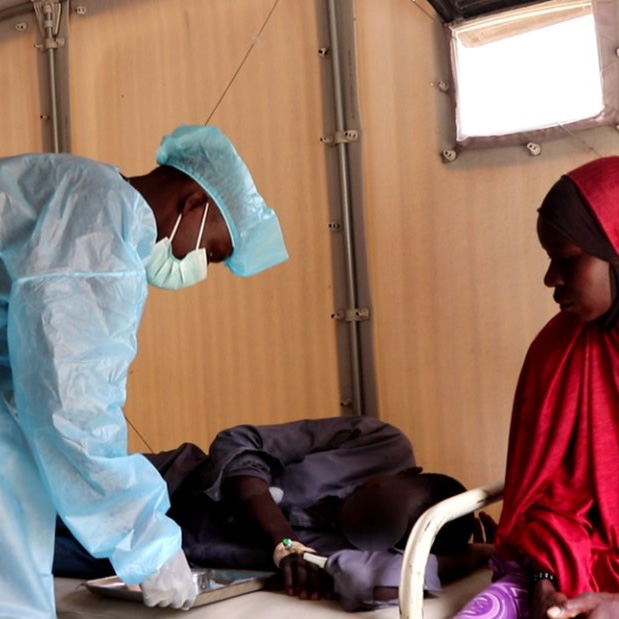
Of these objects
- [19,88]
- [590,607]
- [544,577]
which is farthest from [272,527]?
[19,88]

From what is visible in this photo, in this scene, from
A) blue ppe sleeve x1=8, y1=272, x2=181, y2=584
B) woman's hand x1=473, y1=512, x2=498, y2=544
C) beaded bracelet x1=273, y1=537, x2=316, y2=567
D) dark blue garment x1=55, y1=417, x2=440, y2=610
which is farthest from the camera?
woman's hand x1=473, y1=512, x2=498, y2=544

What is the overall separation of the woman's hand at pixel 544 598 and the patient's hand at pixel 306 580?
51 cm

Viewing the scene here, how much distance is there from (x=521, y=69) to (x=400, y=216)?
61 cm

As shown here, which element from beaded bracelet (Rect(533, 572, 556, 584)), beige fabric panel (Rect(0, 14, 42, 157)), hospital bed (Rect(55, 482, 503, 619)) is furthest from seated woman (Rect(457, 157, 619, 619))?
beige fabric panel (Rect(0, 14, 42, 157))

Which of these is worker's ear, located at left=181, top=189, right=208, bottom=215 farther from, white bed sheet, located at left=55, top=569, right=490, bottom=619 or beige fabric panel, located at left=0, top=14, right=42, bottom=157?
beige fabric panel, located at left=0, top=14, right=42, bottom=157

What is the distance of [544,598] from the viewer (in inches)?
71.6

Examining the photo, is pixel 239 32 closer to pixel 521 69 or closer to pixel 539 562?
pixel 521 69

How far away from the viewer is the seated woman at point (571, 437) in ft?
6.22

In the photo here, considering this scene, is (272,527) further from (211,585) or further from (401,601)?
(401,601)

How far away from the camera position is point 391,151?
10.6 feet

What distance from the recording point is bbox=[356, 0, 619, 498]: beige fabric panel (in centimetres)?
297

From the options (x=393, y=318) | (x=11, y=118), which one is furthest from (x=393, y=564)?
(x=11, y=118)

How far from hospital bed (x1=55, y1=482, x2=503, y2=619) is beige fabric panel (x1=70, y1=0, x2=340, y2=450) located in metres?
1.24

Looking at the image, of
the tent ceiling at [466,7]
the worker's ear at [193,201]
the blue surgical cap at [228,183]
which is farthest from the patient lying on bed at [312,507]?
the tent ceiling at [466,7]
